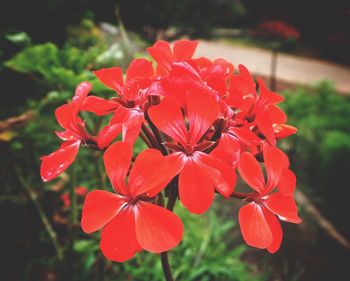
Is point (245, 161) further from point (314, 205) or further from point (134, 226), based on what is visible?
point (314, 205)

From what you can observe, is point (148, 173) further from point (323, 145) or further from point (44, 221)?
point (323, 145)

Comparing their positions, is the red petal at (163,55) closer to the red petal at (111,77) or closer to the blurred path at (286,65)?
the red petal at (111,77)

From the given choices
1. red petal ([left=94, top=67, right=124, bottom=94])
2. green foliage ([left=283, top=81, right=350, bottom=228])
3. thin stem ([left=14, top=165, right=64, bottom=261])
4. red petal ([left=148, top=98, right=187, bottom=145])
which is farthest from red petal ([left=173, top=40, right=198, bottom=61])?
green foliage ([left=283, top=81, right=350, bottom=228])

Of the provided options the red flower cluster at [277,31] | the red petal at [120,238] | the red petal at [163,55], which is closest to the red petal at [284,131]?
the red petal at [163,55]

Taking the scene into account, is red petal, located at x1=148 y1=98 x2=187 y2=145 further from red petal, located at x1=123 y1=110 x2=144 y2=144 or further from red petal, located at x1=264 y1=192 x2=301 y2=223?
red petal, located at x1=264 y1=192 x2=301 y2=223

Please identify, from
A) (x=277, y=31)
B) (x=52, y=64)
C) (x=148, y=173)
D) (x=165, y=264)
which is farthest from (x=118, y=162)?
(x=277, y=31)

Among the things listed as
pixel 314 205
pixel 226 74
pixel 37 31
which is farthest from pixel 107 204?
pixel 314 205

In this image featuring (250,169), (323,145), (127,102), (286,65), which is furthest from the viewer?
(286,65)
